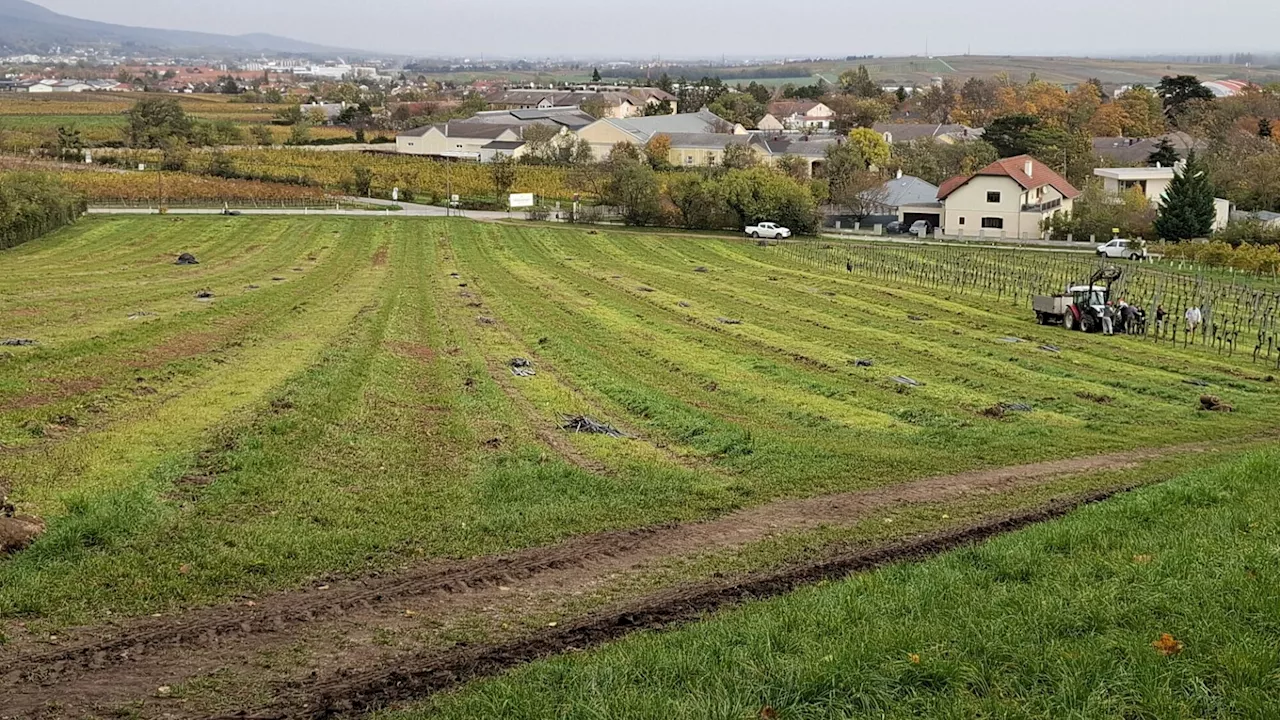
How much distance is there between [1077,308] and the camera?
30297 millimetres

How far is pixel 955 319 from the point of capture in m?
31.7

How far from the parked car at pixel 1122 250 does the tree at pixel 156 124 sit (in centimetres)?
7874

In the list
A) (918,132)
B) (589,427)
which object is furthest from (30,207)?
(918,132)

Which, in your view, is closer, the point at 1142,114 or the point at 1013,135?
the point at 1013,135

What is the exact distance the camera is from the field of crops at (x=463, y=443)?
8734 millimetres

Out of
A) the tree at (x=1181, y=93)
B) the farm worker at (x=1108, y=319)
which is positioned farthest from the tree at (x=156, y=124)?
the tree at (x=1181, y=93)

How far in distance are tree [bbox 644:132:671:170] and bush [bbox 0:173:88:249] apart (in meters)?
52.4

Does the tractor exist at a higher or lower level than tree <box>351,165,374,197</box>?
lower

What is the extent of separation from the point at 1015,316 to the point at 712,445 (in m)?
20.2

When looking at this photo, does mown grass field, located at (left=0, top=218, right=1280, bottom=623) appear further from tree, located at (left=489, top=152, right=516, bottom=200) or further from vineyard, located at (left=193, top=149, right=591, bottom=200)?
vineyard, located at (left=193, top=149, right=591, bottom=200)

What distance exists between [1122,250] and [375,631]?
178ft

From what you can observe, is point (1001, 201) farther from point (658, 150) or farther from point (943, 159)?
point (658, 150)

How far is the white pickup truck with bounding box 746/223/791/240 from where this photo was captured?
57.5m

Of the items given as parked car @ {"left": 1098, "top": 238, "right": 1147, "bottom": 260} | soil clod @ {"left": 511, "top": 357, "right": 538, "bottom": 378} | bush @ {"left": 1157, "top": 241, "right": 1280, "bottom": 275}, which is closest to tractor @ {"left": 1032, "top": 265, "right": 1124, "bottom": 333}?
soil clod @ {"left": 511, "top": 357, "right": 538, "bottom": 378}
